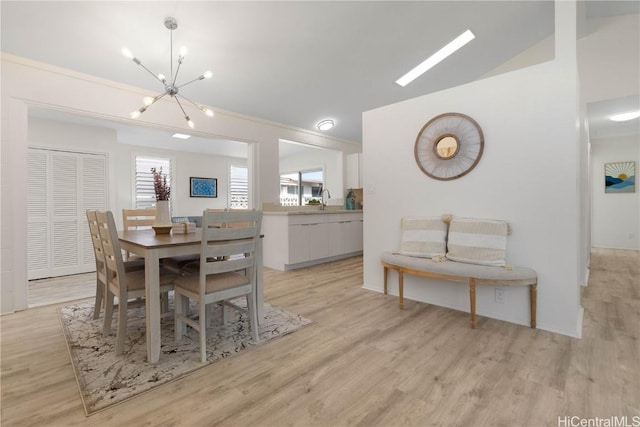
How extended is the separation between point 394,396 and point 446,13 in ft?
11.8

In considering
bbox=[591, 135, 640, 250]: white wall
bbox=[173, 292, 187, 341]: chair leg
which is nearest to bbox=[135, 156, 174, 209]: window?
bbox=[173, 292, 187, 341]: chair leg

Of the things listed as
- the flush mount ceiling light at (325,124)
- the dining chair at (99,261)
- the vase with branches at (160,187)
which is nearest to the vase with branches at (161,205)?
the vase with branches at (160,187)

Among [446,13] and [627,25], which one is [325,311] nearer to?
[446,13]

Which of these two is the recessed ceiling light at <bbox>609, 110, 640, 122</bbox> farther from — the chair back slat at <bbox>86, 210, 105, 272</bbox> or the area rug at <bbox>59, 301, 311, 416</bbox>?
the chair back slat at <bbox>86, 210, 105, 272</bbox>

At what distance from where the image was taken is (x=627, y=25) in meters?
3.42

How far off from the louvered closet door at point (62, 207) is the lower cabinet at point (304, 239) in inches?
107

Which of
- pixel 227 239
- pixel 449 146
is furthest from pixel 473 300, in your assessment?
pixel 227 239

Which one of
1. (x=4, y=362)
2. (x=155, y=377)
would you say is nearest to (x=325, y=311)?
(x=155, y=377)

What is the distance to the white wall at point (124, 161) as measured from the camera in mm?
4184

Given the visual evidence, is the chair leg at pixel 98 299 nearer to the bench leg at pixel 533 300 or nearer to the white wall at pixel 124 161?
the white wall at pixel 124 161

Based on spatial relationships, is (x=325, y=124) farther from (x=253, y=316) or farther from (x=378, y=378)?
(x=378, y=378)

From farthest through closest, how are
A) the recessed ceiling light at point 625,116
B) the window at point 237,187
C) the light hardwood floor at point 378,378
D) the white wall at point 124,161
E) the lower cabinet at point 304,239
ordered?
the window at point 237,187, the recessed ceiling light at point 625,116, the lower cabinet at point 304,239, the white wall at point 124,161, the light hardwood floor at point 378,378

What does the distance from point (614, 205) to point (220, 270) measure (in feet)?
27.8

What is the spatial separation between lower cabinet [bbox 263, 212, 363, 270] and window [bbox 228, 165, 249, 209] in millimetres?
2686
